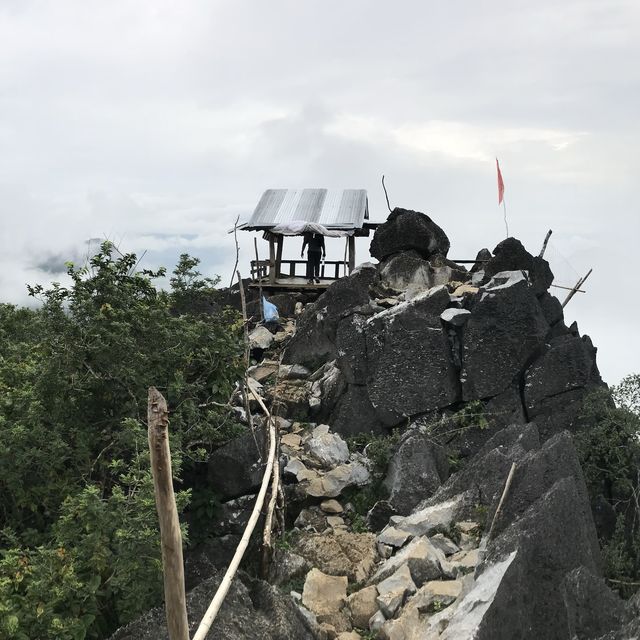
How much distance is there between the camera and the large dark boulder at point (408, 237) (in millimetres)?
18562

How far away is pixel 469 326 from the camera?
14.4m

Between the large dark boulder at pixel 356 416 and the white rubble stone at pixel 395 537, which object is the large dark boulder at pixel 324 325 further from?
the white rubble stone at pixel 395 537

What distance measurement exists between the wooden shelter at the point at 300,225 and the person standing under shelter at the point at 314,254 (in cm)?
20

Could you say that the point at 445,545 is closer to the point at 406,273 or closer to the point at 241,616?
the point at 241,616

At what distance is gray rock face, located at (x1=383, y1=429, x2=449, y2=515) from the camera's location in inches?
451

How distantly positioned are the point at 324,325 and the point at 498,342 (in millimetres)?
3898

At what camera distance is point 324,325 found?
652 inches

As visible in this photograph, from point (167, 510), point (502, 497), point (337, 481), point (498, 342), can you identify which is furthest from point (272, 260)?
point (167, 510)

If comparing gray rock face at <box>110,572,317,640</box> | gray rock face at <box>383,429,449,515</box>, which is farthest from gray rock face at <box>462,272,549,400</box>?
gray rock face at <box>110,572,317,640</box>

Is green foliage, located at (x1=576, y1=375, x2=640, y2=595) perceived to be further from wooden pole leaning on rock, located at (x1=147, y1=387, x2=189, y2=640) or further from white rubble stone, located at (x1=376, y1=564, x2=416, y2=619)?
wooden pole leaning on rock, located at (x1=147, y1=387, x2=189, y2=640)

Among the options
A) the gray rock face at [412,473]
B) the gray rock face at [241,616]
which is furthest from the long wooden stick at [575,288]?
the gray rock face at [241,616]

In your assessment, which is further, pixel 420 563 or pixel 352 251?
pixel 352 251

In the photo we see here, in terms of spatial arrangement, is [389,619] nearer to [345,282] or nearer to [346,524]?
[346,524]

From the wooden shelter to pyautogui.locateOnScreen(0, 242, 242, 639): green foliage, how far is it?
40.8 ft
